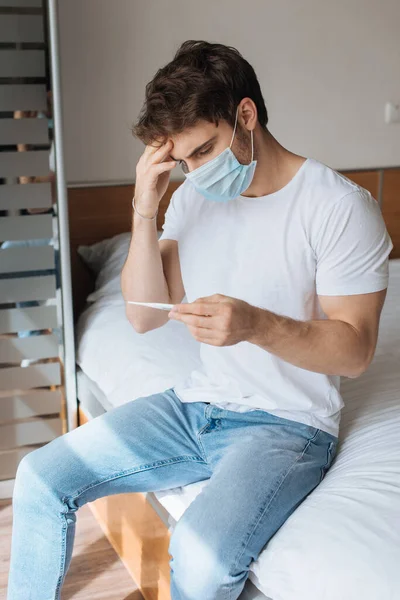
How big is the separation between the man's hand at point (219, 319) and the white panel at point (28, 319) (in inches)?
42.6

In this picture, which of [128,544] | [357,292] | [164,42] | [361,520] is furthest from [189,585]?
[164,42]

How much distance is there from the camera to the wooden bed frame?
1797mm

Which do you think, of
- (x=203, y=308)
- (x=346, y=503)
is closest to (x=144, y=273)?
(x=203, y=308)

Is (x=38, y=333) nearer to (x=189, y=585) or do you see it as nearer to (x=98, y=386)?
(x=98, y=386)

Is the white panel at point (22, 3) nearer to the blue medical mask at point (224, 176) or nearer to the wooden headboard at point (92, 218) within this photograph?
the wooden headboard at point (92, 218)

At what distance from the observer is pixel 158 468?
1.57 m

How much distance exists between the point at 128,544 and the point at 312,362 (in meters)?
0.84

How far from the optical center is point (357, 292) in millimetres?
1476

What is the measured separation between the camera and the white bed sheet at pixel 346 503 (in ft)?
3.89

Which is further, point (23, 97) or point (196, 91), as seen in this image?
point (23, 97)

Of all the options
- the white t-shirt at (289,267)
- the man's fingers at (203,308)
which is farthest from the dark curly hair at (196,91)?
the man's fingers at (203,308)

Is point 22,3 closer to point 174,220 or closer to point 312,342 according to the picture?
point 174,220

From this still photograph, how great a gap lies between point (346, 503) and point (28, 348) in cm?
130

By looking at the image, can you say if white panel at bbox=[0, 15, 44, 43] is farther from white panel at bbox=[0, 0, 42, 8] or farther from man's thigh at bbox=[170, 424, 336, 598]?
man's thigh at bbox=[170, 424, 336, 598]
